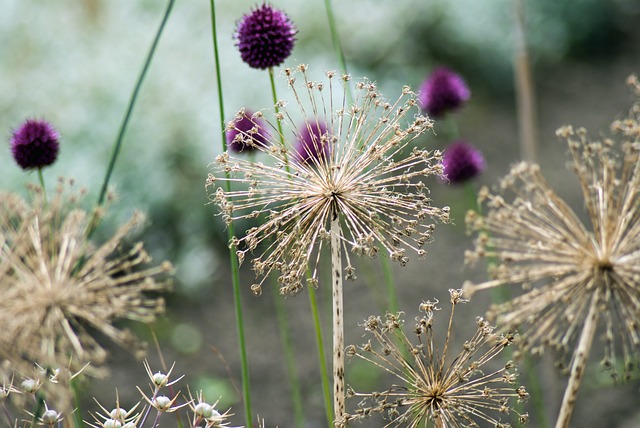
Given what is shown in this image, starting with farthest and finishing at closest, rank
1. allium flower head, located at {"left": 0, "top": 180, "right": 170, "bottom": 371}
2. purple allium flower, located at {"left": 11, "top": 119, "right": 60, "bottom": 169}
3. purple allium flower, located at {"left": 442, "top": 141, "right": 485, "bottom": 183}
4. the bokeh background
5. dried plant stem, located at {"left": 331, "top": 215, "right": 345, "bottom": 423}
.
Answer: the bokeh background < purple allium flower, located at {"left": 442, "top": 141, "right": 485, "bottom": 183} < purple allium flower, located at {"left": 11, "top": 119, "right": 60, "bottom": 169} < dried plant stem, located at {"left": 331, "top": 215, "right": 345, "bottom": 423} < allium flower head, located at {"left": 0, "top": 180, "right": 170, "bottom": 371}

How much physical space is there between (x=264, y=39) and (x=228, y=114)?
3619 mm

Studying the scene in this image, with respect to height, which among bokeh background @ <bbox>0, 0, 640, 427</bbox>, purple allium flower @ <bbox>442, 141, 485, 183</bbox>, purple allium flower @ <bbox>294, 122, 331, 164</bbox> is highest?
bokeh background @ <bbox>0, 0, 640, 427</bbox>

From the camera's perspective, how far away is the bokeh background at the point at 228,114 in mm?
4816

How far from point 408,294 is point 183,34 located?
2.56 m

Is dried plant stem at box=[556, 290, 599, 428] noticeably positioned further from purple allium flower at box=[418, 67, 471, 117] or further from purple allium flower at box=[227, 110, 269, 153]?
purple allium flower at box=[418, 67, 471, 117]

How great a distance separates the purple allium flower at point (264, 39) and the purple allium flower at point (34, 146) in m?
0.57

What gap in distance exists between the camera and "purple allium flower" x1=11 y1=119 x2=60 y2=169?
2.14 m

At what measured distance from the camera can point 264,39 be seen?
2014 mm

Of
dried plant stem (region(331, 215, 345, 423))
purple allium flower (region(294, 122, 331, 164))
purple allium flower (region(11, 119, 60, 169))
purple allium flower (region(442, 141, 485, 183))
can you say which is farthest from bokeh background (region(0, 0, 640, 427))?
dried plant stem (region(331, 215, 345, 423))

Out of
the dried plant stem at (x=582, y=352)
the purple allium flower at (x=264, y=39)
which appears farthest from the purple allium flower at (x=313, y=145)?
the dried plant stem at (x=582, y=352)

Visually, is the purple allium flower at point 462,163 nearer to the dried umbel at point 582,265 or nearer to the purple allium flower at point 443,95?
the purple allium flower at point 443,95

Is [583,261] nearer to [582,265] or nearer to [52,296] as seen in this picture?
[582,265]

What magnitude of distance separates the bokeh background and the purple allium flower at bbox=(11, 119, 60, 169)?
220cm

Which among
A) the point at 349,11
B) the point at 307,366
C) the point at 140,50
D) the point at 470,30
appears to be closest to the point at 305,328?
the point at 307,366
